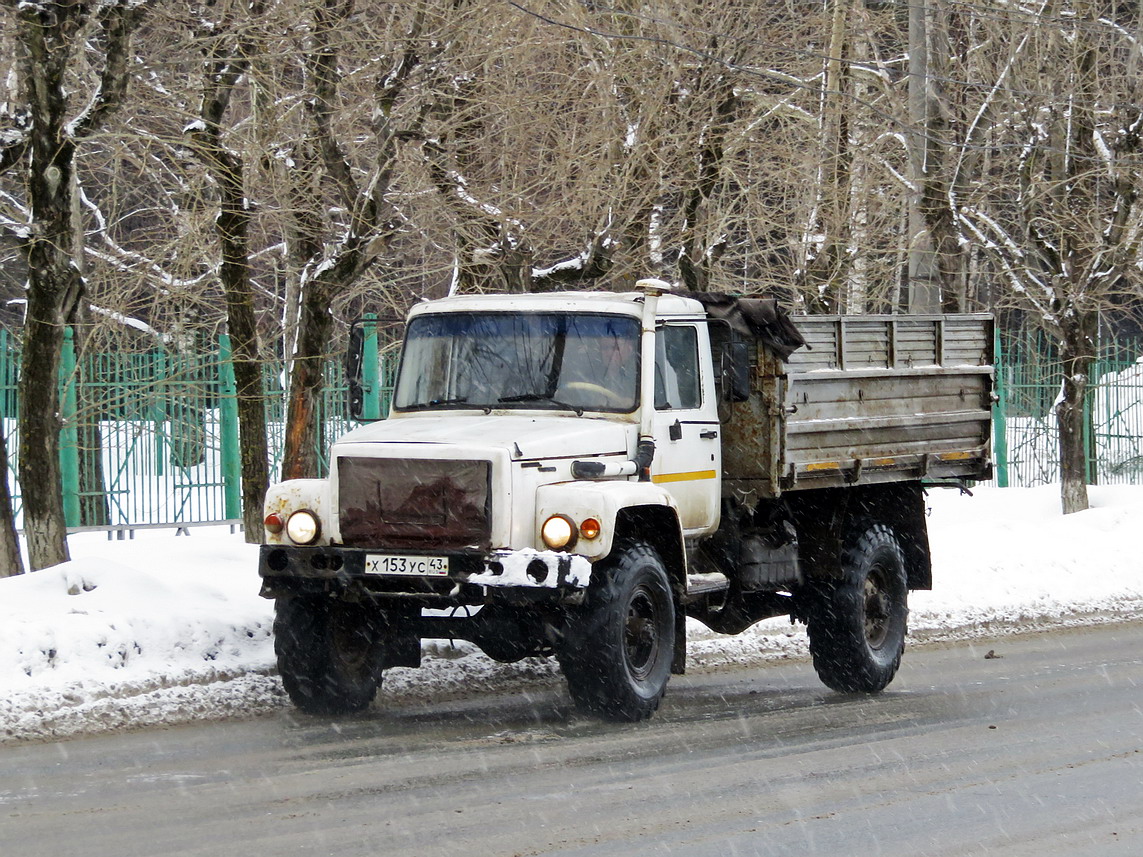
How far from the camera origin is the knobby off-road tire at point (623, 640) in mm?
8977

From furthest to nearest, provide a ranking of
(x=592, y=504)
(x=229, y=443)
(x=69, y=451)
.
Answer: (x=229, y=443) < (x=69, y=451) < (x=592, y=504)

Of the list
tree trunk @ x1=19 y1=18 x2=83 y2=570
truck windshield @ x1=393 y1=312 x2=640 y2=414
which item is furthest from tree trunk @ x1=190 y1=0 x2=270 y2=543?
truck windshield @ x1=393 y1=312 x2=640 y2=414

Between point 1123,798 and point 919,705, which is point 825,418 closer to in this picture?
point 919,705

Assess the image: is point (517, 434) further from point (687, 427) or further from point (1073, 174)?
point (1073, 174)

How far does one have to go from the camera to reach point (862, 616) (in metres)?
11.3

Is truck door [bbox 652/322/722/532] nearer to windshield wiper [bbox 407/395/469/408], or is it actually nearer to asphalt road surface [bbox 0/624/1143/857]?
windshield wiper [bbox 407/395/469/408]

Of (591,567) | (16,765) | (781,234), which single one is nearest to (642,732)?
(591,567)

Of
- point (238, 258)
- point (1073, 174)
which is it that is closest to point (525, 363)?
point (238, 258)

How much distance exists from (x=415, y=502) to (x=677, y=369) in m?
2.07

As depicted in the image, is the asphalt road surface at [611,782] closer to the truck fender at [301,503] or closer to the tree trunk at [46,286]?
the truck fender at [301,503]

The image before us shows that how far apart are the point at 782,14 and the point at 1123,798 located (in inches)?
499

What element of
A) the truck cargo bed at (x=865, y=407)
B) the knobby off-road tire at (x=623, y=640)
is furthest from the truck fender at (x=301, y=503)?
the truck cargo bed at (x=865, y=407)

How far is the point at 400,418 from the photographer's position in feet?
33.8

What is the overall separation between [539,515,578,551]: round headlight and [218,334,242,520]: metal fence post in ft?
30.2
